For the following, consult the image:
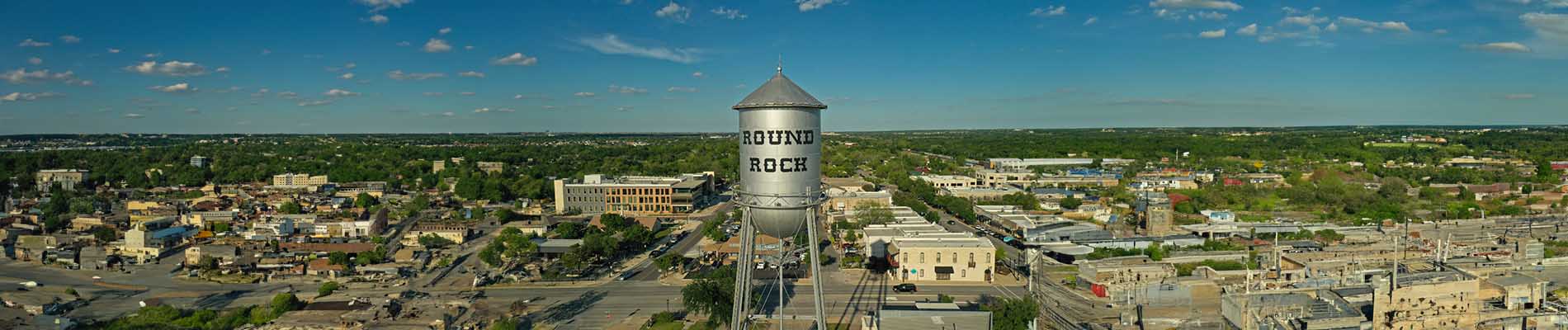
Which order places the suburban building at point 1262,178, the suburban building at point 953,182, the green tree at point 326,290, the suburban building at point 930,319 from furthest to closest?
1. the suburban building at point 1262,178
2. the suburban building at point 953,182
3. the green tree at point 326,290
4. the suburban building at point 930,319

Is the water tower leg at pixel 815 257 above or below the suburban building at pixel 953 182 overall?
above

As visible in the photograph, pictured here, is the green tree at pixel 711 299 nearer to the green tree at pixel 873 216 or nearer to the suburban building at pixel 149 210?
the green tree at pixel 873 216

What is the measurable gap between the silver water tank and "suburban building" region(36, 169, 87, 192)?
331 ft

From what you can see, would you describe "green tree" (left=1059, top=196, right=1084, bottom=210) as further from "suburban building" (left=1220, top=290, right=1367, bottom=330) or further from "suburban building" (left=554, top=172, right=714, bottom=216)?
"suburban building" (left=1220, top=290, right=1367, bottom=330)

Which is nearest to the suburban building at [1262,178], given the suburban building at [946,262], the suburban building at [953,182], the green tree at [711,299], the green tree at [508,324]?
the suburban building at [953,182]

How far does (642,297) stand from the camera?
36.6 meters

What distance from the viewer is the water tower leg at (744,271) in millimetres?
19734

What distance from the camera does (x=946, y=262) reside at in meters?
40.2

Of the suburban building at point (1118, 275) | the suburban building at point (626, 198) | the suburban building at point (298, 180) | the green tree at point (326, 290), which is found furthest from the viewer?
the suburban building at point (298, 180)

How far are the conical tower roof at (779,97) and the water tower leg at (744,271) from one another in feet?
8.69

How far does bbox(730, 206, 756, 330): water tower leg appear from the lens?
64.7 ft

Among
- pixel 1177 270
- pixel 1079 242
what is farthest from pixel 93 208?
pixel 1177 270

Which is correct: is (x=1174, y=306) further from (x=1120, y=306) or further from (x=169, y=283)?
(x=169, y=283)

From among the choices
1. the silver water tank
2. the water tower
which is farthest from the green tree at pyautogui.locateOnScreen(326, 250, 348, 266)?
the silver water tank
